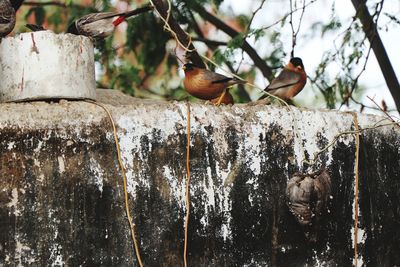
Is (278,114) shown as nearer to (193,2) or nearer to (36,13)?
(193,2)

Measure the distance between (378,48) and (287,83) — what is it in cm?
92

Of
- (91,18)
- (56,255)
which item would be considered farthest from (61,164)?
(91,18)

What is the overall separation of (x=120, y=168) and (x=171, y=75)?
4147mm

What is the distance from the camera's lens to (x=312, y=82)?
A: 7.54m

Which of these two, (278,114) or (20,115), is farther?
(278,114)

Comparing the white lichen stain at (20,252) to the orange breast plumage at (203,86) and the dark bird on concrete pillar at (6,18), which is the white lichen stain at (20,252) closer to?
the dark bird on concrete pillar at (6,18)

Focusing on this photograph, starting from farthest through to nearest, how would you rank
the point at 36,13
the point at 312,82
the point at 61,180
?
the point at 36,13
the point at 312,82
the point at 61,180

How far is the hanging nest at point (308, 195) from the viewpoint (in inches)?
175

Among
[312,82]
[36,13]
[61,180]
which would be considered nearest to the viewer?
[61,180]

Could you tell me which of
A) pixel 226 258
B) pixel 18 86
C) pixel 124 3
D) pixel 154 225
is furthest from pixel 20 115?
pixel 124 3

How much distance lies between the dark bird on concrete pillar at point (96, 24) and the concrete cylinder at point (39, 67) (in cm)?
87

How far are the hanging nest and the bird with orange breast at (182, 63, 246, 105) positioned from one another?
1.85 metres

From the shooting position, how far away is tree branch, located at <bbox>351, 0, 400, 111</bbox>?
6.97m

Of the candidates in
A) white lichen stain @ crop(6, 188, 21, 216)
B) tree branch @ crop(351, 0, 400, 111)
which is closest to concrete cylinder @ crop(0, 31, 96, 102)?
white lichen stain @ crop(6, 188, 21, 216)
